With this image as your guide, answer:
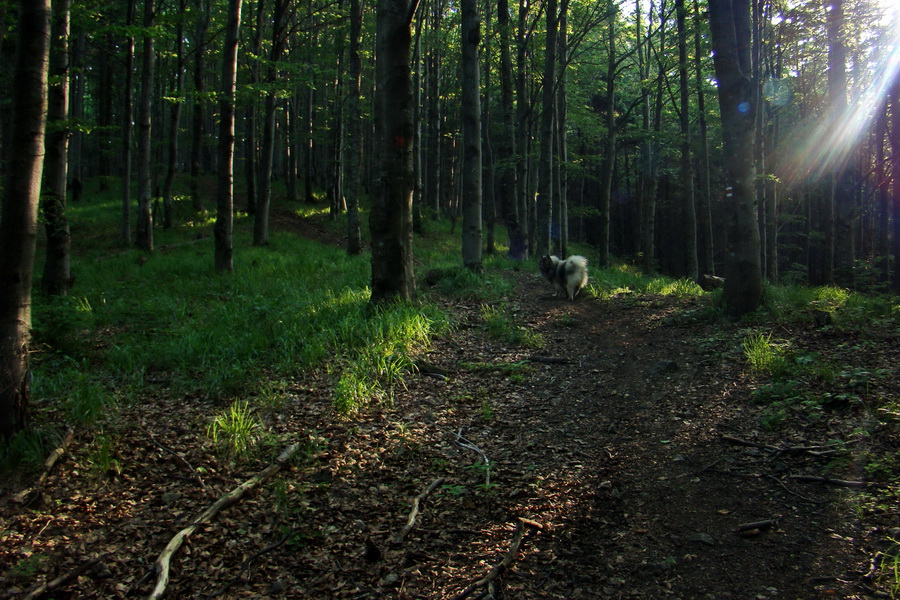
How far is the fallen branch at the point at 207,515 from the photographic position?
2900 millimetres

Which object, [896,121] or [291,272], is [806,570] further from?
[896,121]

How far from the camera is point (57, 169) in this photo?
371 inches

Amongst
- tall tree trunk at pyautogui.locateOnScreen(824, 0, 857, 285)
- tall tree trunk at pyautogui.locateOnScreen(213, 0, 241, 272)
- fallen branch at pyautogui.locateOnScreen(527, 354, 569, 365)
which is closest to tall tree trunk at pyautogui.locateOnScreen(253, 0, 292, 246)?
tall tree trunk at pyautogui.locateOnScreen(213, 0, 241, 272)

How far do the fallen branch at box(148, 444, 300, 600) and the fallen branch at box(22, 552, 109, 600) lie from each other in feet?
1.14

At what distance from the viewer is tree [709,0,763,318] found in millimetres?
8031

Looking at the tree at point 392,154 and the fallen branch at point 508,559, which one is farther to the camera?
the tree at point 392,154

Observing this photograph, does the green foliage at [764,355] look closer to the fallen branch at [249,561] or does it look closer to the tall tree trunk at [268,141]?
the fallen branch at [249,561]

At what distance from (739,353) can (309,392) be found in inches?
200

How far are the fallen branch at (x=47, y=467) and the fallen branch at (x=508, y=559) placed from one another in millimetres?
2884

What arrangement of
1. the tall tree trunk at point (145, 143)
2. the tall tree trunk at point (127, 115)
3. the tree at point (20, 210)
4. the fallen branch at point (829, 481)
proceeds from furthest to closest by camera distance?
the tall tree trunk at point (145, 143)
the tall tree trunk at point (127, 115)
the tree at point (20, 210)
the fallen branch at point (829, 481)

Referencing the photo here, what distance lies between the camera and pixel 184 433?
4586 millimetres

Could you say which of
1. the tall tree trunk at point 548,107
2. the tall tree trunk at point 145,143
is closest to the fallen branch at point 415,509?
the tall tree trunk at point 548,107

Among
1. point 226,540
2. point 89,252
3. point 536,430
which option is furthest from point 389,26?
point 89,252

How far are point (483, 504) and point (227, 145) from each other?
1117 centimetres
